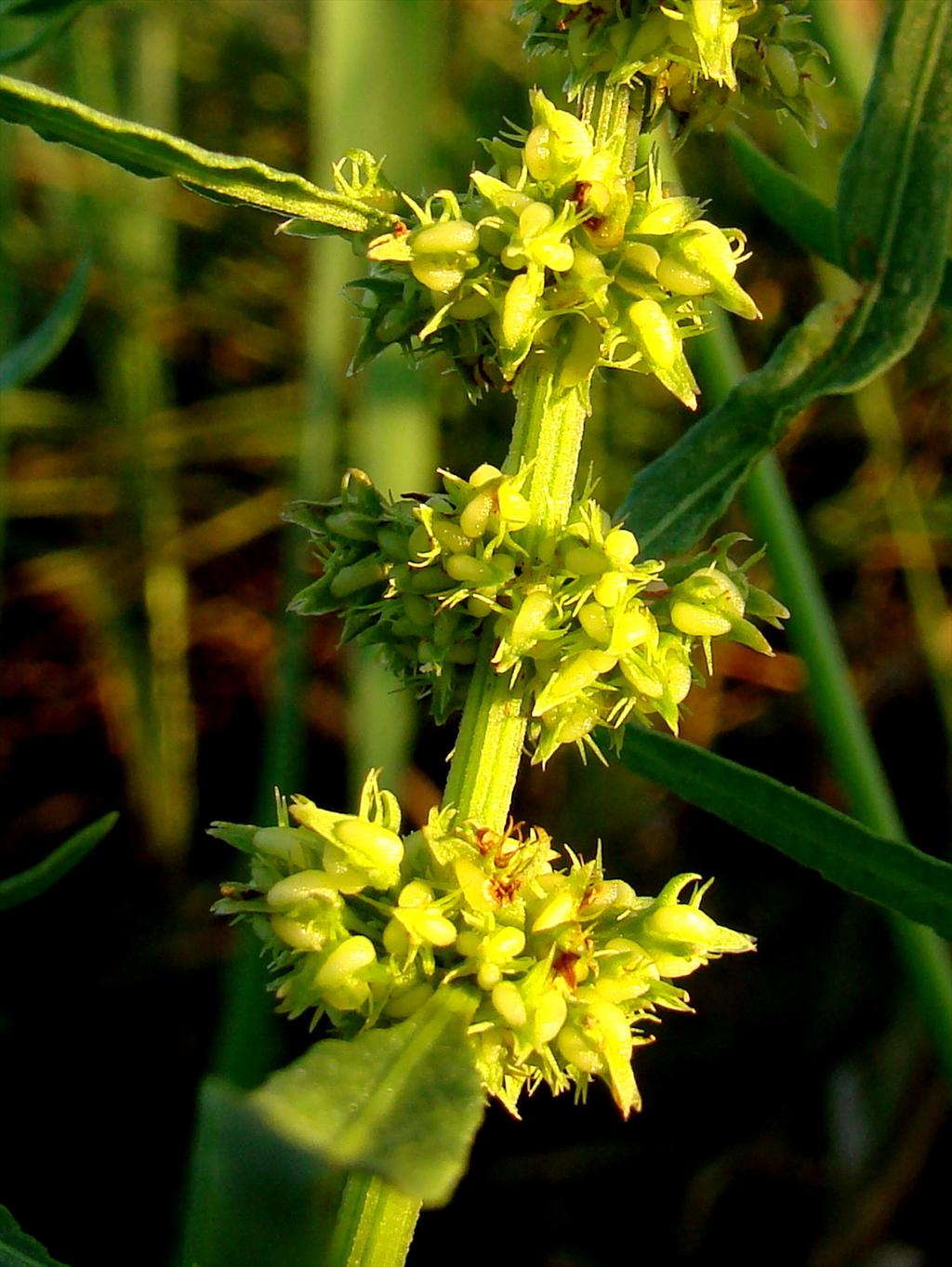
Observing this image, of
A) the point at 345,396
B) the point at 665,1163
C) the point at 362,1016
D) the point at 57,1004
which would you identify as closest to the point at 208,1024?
the point at 57,1004

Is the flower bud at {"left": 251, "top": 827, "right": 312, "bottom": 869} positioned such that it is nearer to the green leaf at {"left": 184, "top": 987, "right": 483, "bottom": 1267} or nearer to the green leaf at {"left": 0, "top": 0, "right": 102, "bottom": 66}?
the green leaf at {"left": 184, "top": 987, "right": 483, "bottom": 1267}

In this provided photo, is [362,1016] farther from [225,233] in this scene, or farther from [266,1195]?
[225,233]

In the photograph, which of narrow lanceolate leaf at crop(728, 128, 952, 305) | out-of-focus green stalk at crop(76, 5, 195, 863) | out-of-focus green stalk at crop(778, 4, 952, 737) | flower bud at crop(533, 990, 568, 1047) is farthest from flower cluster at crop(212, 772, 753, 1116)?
out-of-focus green stalk at crop(76, 5, 195, 863)

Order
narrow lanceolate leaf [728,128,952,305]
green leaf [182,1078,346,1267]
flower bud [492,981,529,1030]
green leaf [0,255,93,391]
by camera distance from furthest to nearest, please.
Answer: green leaf [0,255,93,391] → narrow lanceolate leaf [728,128,952,305] → flower bud [492,981,529,1030] → green leaf [182,1078,346,1267]

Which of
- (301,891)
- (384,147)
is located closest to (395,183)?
(384,147)

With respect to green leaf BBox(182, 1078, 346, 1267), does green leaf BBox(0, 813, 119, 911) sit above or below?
below

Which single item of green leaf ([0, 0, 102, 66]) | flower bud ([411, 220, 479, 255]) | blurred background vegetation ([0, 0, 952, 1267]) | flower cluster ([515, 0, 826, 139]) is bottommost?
blurred background vegetation ([0, 0, 952, 1267])
